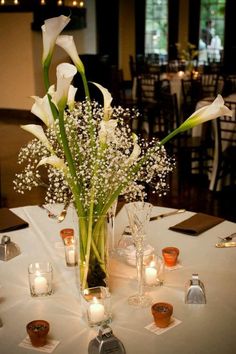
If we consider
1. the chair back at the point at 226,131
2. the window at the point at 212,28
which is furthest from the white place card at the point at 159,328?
the window at the point at 212,28

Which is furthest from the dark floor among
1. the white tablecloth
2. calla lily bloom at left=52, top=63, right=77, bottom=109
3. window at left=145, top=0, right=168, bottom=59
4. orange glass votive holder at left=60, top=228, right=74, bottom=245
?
window at left=145, top=0, right=168, bottom=59

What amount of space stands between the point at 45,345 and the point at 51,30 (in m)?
0.82

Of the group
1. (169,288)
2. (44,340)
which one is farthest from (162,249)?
(44,340)

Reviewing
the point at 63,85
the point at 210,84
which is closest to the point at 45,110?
the point at 63,85

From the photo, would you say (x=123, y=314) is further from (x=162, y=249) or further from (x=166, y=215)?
(x=166, y=215)

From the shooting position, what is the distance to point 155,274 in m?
1.73

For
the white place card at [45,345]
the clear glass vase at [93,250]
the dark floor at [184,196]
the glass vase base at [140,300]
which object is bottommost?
the dark floor at [184,196]

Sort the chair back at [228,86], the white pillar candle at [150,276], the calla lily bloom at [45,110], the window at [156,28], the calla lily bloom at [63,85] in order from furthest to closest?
the window at [156,28], the chair back at [228,86], the white pillar candle at [150,276], the calla lily bloom at [45,110], the calla lily bloom at [63,85]

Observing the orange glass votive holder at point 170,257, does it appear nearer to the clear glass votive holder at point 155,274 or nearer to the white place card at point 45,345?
the clear glass votive holder at point 155,274

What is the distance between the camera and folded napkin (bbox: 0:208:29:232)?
220 centimetres

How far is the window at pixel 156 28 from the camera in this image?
13258 mm

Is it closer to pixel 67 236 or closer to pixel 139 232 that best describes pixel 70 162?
pixel 139 232

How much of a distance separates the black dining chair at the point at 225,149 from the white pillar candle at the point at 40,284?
10.4 feet

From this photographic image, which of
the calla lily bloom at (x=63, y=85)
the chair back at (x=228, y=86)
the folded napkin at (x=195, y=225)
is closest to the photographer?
the calla lily bloom at (x=63, y=85)
